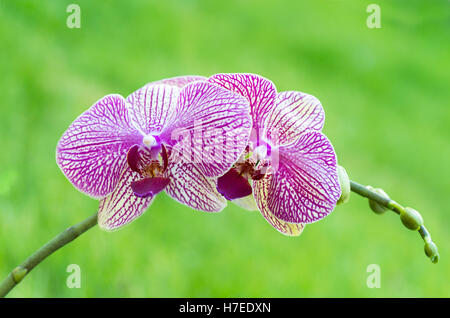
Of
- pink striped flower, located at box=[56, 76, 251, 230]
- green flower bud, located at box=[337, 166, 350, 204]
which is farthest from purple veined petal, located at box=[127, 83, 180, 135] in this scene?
green flower bud, located at box=[337, 166, 350, 204]

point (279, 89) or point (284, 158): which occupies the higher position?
point (284, 158)

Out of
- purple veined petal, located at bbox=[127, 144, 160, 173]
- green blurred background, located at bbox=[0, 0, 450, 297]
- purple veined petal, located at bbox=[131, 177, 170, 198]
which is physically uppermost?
purple veined petal, located at bbox=[127, 144, 160, 173]

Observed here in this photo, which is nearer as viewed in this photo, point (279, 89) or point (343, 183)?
point (343, 183)

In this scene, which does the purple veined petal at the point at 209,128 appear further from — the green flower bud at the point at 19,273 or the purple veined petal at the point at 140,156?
the green flower bud at the point at 19,273

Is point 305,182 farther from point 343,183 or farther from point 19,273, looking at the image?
point 19,273

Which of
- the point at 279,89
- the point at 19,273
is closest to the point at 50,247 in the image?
the point at 19,273

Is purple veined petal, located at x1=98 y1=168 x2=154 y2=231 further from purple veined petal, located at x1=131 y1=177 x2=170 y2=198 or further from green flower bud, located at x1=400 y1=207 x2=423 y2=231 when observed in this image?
green flower bud, located at x1=400 y1=207 x2=423 y2=231
